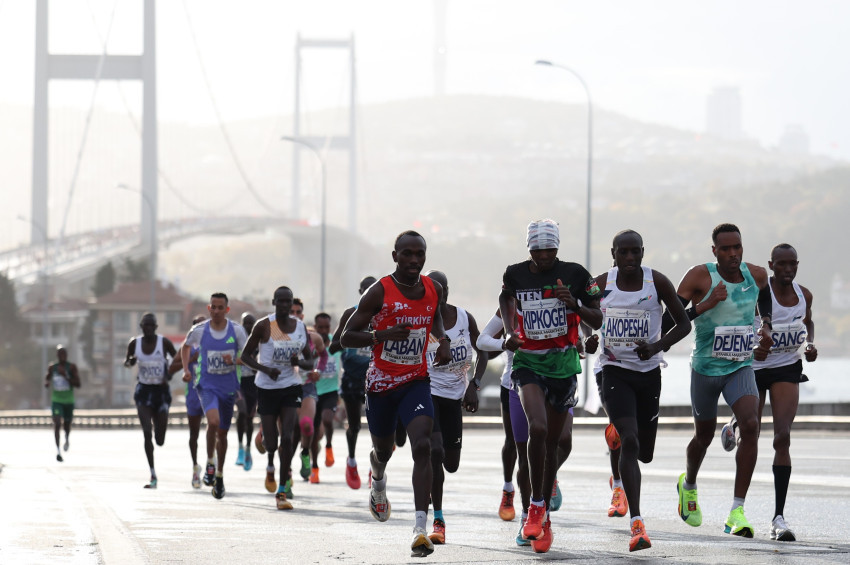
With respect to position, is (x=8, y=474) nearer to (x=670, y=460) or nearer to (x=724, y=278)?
(x=670, y=460)

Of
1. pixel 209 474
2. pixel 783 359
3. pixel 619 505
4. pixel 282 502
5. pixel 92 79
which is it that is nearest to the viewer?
pixel 783 359

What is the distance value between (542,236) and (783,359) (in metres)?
2.07

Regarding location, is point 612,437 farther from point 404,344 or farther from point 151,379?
point 151,379

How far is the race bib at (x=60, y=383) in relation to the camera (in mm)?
24167

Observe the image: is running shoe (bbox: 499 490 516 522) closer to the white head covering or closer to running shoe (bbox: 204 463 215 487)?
the white head covering

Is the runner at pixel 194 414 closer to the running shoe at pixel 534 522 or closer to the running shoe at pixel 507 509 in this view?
the running shoe at pixel 507 509

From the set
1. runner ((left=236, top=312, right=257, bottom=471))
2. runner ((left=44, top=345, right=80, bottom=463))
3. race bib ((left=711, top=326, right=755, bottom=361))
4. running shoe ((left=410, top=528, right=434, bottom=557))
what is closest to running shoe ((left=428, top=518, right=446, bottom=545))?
running shoe ((left=410, top=528, right=434, bottom=557))

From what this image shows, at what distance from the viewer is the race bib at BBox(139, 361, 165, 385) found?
50.7 ft

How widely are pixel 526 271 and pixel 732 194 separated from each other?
182 m

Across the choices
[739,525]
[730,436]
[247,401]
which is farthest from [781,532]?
[247,401]

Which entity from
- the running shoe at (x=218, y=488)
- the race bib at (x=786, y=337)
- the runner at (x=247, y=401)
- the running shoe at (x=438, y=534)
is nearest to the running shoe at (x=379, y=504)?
the running shoe at (x=438, y=534)

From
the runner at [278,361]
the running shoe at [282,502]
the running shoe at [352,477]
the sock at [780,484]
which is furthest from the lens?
the running shoe at [352,477]

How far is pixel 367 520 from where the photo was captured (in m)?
11.0

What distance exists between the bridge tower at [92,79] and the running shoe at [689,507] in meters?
60.9
